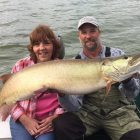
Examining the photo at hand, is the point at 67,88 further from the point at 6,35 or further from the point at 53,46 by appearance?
the point at 6,35

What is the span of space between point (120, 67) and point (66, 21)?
38.1ft

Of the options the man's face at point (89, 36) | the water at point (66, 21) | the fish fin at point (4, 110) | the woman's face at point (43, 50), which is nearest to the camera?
the fish fin at point (4, 110)

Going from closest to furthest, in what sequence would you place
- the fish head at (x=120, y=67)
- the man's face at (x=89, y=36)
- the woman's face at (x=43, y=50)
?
the fish head at (x=120, y=67) < the woman's face at (x=43, y=50) < the man's face at (x=89, y=36)

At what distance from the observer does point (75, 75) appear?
396 centimetres

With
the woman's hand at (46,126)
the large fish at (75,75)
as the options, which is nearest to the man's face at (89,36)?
the large fish at (75,75)

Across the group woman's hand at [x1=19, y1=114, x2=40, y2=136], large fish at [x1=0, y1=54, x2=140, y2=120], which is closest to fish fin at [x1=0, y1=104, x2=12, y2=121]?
woman's hand at [x1=19, y1=114, x2=40, y2=136]

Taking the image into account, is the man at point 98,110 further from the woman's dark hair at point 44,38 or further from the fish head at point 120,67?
the fish head at point 120,67

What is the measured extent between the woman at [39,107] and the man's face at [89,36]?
32cm

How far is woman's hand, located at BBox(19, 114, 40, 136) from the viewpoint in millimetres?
4438

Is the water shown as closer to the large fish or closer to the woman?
the woman

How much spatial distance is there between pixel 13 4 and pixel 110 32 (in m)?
7.61

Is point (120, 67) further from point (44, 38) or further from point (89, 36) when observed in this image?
point (44, 38)

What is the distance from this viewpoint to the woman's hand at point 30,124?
444 centimetres

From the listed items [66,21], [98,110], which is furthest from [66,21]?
[98,110]
